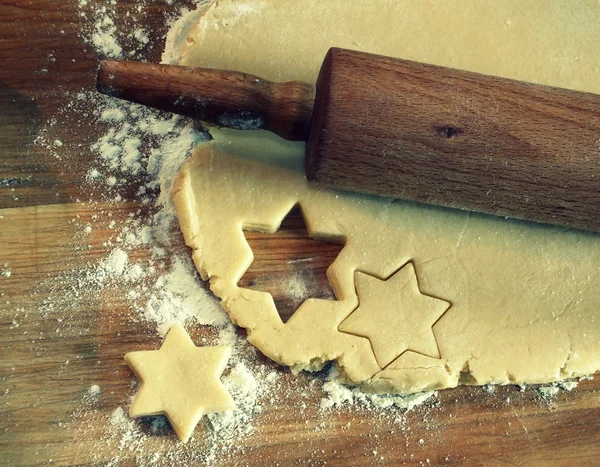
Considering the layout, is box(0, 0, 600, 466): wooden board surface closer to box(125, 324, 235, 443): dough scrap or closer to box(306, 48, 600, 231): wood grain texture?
box(125, 324, 235, 443): dough scrap

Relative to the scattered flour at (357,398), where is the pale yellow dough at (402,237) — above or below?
above

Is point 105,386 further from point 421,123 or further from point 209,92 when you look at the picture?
point 421,123

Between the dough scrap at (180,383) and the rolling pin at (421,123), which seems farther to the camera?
the dough scrap at (180,383)

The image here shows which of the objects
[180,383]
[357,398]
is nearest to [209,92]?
[180,383]

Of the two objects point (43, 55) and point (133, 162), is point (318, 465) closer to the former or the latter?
point (133, 162)

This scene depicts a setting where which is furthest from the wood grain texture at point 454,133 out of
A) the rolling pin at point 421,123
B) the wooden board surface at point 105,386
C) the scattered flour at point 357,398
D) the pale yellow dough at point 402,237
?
the scattered flour at point 357,398

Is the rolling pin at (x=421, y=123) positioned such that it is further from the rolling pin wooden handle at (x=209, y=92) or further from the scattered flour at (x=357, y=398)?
the scattered flour at (x=357, y=398)

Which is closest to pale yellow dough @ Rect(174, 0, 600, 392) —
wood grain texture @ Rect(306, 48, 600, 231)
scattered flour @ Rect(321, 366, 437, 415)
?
scattered flour @ Rect(321, 366, 437, 415)
